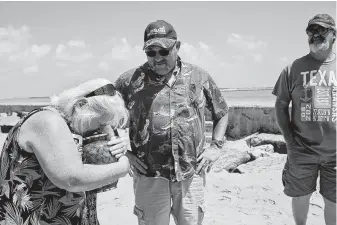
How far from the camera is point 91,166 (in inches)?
67.9

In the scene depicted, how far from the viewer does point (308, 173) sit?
135 inches

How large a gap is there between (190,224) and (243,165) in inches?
158

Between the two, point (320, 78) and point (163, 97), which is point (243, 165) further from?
point (163, 97)

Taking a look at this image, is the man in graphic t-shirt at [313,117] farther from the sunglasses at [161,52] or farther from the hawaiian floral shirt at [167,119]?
the sunglasses at [161,52]

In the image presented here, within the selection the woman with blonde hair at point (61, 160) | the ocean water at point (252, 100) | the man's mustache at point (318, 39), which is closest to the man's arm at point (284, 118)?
the man's mustache at point (318, 39)

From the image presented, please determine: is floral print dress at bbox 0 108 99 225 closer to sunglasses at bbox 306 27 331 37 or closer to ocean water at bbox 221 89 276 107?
sunglasses at bbox 306 27 331 37

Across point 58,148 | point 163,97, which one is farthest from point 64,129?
point 163,97

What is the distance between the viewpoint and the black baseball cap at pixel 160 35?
2.96 metres

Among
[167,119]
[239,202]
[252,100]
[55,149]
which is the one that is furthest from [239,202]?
[252,100]

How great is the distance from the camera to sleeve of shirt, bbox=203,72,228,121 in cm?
317

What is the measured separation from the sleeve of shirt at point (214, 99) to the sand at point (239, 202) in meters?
1.74

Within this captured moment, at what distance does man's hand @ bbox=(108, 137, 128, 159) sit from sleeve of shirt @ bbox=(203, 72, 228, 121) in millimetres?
1351

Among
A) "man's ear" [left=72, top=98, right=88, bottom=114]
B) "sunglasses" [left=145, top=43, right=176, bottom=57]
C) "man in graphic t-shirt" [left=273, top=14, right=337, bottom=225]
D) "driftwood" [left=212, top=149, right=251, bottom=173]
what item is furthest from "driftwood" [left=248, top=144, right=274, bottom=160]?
"man's ear" [left=72, top=98, right=88, bottom=114]

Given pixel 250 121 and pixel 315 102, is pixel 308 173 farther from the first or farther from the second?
pixel 250 121
